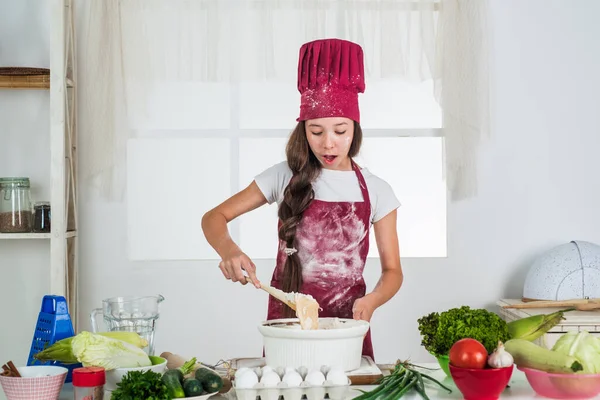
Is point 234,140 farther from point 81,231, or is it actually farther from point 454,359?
point 454,359

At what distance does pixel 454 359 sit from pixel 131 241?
93.7 inches

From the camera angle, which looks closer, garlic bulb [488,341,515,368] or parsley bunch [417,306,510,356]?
garlic bulb [488,341,515,368]

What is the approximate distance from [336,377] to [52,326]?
0.78 meters

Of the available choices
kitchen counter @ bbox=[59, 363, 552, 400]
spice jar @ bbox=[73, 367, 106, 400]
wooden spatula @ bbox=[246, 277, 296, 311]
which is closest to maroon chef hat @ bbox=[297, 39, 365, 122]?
wooden spatula @ bbox=[246, 277, 296, 311]

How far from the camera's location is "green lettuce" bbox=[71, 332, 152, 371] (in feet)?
5.72

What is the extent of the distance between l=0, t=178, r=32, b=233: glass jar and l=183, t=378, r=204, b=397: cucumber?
2007mm

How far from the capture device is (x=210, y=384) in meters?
1.73

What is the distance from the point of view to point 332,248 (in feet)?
8.73

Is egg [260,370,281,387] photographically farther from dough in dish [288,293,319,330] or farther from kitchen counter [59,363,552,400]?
dough in dish [288,293,319,330]

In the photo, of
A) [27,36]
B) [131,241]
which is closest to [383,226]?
[131,241]

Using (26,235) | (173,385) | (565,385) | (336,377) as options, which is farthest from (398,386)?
(26,235)

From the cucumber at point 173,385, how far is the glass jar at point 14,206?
2.01 m

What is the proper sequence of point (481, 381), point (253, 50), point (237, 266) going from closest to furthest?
point (481, 381) → point (237, 266) → point (253, 50)

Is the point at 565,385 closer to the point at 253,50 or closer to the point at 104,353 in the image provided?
the point at 104,353
